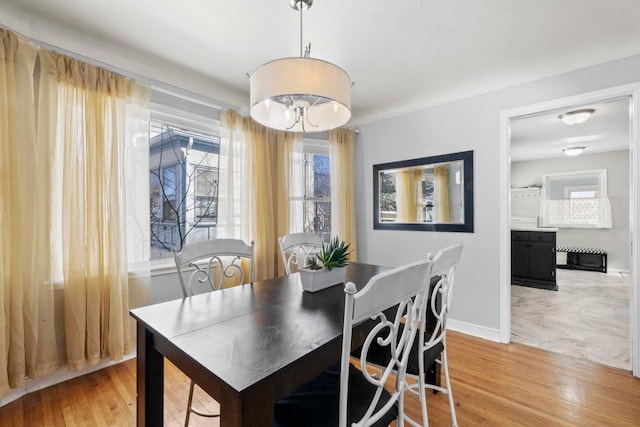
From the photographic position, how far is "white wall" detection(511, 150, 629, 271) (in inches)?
222

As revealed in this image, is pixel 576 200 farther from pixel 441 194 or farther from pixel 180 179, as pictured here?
pixel 180 179

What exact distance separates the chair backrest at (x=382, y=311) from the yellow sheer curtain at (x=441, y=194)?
221cm

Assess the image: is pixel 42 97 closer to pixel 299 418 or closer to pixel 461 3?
pixel 299 418

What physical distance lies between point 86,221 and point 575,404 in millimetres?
3436

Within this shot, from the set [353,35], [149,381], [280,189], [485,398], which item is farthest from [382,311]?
[280,189]

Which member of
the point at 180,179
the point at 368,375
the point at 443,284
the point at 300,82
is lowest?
the point at 368,375

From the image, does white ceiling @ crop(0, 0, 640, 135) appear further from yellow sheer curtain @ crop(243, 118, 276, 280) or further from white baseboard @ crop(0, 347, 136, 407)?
white baseboard @ crop(0, 347, 136, 407)

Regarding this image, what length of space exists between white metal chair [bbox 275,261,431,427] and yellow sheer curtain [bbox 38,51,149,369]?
1746 millimetres

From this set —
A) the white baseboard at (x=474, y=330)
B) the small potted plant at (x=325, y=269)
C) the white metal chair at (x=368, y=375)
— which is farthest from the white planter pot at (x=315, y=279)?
the white baseboard at (x=474, y=330)

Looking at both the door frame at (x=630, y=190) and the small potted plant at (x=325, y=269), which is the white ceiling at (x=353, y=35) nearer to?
the door frame at (x=630, y=190)

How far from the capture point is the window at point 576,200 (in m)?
5.83

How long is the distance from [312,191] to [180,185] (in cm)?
148

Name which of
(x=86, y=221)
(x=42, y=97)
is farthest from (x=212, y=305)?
(x=42, y=97)

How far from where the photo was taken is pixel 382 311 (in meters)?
0.95
